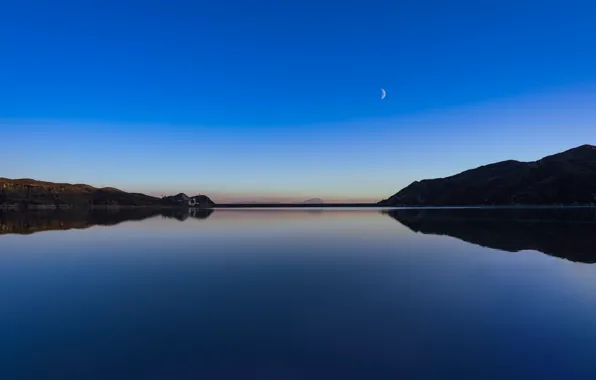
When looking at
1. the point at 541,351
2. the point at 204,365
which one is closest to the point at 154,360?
the point at 204,365

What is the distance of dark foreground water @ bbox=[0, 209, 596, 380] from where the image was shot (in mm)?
11609

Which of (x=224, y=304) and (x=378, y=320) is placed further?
(x=224, y=304)

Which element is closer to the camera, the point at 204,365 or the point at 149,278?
the point at 204,365

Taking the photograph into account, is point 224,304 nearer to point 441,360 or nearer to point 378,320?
point 378,320

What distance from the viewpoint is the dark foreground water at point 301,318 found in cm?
1161

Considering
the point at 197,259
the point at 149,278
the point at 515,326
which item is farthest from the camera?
the point at 197,259

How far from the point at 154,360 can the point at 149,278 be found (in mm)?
14867

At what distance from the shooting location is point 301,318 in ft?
53.6

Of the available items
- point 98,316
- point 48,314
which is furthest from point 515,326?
point 48,314

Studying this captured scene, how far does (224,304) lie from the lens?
18609 mm

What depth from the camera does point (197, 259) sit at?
34062mm

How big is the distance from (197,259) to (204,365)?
23.4 m

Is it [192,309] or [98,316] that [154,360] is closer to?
[192,309]

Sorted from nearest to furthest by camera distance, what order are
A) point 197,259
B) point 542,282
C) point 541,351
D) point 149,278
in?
point 541,351
point 542,282
point 149,278
point 197,259
